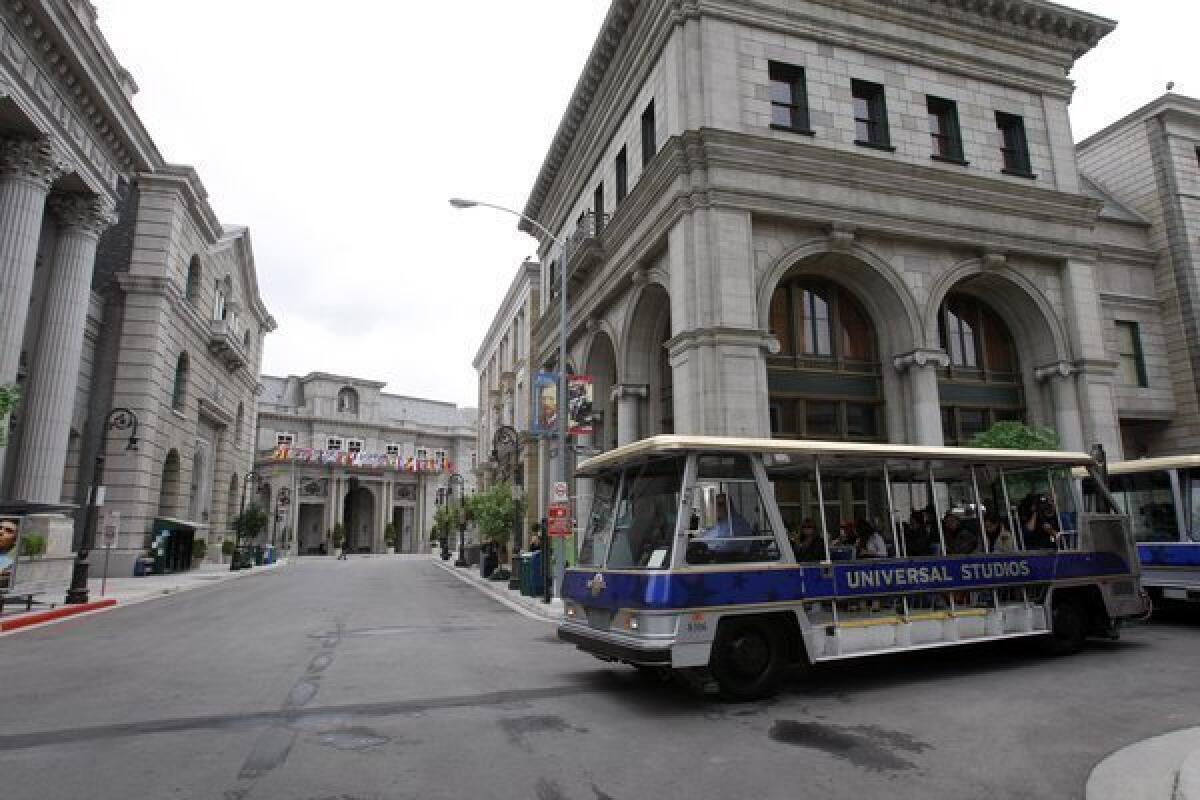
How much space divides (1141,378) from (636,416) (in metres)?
18.5

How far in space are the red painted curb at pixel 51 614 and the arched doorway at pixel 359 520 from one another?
71120mm

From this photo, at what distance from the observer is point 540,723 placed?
268 inches

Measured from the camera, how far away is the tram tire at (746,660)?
7.67m

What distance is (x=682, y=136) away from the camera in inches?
701

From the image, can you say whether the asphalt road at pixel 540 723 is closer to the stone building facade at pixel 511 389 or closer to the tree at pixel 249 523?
the stone building facade at pixel 511 389

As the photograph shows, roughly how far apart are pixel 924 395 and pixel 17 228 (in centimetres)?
Result: 2602

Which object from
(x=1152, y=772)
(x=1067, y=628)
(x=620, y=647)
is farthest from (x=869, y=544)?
(x=1152, y=772)

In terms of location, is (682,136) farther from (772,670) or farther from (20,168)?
(20,168)

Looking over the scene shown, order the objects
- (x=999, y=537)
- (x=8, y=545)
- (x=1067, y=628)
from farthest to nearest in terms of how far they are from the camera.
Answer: (x=8, y=545), (x=1067, y=628), (x=999, y=537)

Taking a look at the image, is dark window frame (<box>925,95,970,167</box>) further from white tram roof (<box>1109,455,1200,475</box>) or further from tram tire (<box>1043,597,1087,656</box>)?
tram tire (<box>1043,597,1087,656</box>)

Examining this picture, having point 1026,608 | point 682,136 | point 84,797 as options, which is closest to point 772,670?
point 1026,608

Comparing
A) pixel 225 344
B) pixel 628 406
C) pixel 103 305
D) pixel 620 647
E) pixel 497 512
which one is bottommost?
pixel 620 647

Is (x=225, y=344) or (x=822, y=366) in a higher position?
(x=225, y=344)

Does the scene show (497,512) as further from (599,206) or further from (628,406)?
(599,206)
